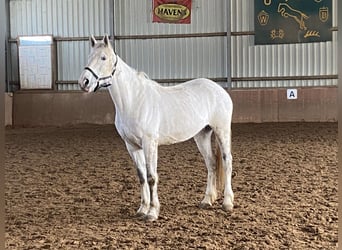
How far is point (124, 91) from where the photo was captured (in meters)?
3.98

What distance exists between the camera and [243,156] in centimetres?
768

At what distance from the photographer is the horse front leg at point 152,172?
3.89 m

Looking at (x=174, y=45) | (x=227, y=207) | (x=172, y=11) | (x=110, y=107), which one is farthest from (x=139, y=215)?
(x=172, y=11)

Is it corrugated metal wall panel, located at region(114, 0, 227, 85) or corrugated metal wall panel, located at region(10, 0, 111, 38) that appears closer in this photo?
corrugated metal wall panel, located at region(114, 0, 227, 85)

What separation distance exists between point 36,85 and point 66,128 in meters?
2.22

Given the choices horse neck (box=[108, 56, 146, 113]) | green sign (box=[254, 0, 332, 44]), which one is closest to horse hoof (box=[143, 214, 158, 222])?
horse neck (box=[108, 56, 146, 113])

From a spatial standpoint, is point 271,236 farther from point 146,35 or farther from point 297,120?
point 146,35

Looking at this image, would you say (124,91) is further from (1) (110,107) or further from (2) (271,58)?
(2) (271,58)

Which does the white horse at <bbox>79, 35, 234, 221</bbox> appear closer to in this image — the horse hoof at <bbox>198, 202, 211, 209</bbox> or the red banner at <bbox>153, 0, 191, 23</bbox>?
the horse hoof at <bbox>198, 202, 211, 209</bbox>

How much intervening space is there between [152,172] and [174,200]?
839 mm

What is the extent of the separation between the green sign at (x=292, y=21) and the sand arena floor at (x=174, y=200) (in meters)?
5.48

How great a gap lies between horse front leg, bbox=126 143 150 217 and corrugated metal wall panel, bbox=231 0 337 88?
10.5 metres

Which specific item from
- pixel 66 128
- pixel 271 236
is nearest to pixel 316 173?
pixel 271 236

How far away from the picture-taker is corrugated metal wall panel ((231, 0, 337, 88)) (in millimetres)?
13953
